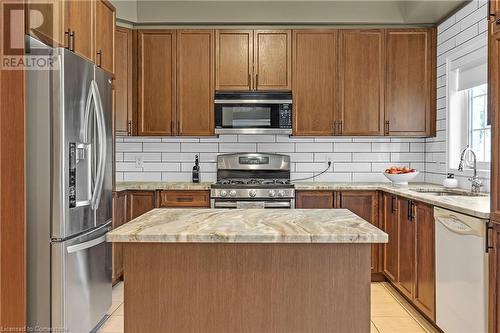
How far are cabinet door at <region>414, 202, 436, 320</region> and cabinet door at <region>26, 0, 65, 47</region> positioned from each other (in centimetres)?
258

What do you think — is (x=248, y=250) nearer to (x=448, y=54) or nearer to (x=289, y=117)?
(x=289, y=117)

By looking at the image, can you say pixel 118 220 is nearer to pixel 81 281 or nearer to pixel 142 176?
A: pixel 142 176

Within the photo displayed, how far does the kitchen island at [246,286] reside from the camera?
75.6 inches

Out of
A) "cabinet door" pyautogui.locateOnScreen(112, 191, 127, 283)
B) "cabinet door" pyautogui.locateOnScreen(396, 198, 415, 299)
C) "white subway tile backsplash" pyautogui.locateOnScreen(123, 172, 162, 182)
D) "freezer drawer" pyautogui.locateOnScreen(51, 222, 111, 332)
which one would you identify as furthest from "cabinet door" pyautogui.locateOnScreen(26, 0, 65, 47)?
"cabinet door" pyautogui.locateOnScreen(396, 198, 415, 299)

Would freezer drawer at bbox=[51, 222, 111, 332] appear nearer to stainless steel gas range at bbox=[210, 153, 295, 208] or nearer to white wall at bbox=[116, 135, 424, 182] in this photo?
stainless steel gas range at bbox=[210, 153, 295, 208]

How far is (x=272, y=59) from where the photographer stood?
4.41m

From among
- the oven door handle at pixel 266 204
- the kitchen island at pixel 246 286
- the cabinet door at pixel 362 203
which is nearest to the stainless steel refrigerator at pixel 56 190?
the kitchen island at pixel 246 286

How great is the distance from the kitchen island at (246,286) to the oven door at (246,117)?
98.8 inches

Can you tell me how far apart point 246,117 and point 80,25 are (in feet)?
6.28

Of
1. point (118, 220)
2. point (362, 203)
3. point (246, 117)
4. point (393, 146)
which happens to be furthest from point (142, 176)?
point (393, 146)

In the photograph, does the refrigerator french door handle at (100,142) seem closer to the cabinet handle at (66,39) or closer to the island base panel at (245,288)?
the cabinet handle at (66,39)

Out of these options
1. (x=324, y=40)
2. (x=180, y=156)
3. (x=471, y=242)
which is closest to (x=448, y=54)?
(x=324, y=40)

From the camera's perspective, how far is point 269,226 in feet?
6.45

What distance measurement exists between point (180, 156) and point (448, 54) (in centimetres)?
284
